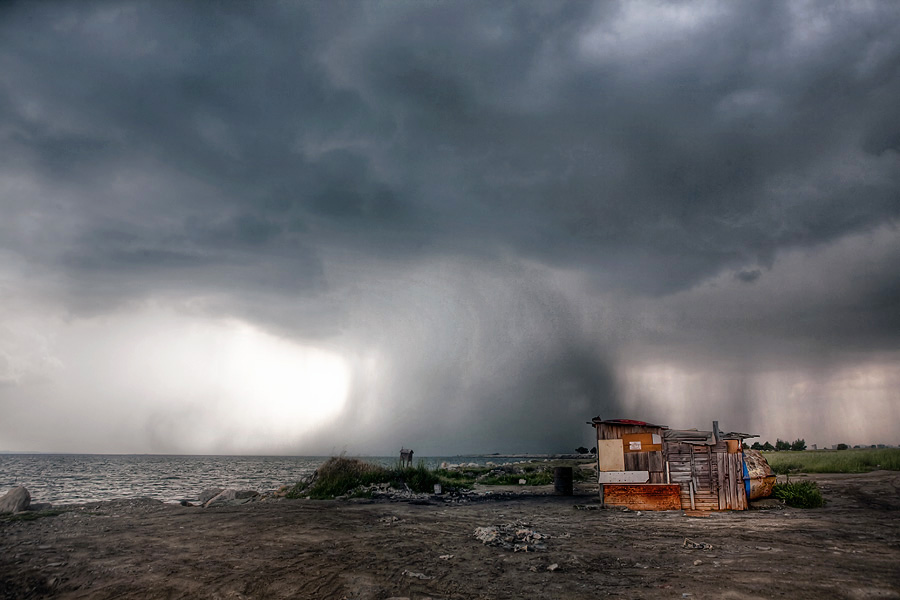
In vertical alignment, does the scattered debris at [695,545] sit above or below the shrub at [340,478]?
above

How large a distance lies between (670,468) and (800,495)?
655 cm

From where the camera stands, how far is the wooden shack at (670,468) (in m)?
22.6

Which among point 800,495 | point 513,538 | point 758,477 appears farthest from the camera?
point 758,477

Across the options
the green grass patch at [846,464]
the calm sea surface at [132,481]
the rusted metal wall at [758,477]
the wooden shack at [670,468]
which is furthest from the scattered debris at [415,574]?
the green grass patch at [846,464]

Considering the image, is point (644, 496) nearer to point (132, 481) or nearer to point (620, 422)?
point (620, 422)

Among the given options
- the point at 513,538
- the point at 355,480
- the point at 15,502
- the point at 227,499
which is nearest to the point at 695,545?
the point at 513,538

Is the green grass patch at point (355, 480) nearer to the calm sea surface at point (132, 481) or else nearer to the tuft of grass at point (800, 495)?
the calm sea surface at point (132, 481)

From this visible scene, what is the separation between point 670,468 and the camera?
23.2m

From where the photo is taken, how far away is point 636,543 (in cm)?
1527

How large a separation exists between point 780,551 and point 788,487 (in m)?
14.6

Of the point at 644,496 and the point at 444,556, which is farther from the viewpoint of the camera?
the point at 644,496

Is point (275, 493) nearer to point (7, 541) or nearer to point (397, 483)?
point (397, 483)

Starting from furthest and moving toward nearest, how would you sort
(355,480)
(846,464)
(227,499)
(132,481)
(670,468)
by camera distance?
1. (132,481)
2. (846,464)
3. (355,480)
4. (227,499)
5. (670,468)

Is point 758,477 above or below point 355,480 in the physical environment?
above
